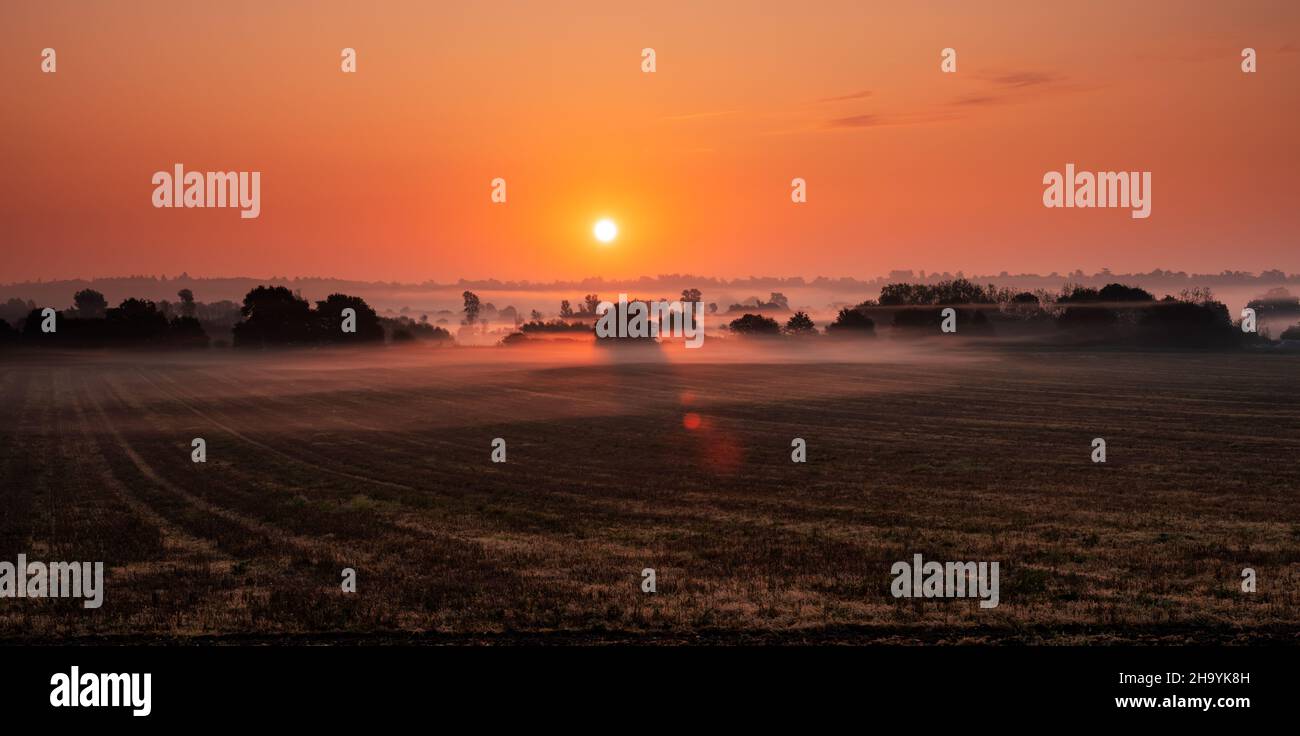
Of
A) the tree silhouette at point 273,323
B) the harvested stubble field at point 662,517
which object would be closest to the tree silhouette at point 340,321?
the tree silhouette at point 273,323

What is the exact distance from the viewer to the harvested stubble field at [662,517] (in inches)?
762

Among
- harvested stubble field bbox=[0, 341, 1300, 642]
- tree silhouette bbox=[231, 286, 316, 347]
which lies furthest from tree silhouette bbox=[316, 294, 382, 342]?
harvested stubble field bbox=[0, 341, 1300, 642]

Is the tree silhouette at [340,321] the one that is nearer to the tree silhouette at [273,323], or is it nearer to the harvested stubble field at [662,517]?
the tree silhouette at [273,323]

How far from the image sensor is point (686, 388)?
316ft

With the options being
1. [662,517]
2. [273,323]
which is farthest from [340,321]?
[662,517]

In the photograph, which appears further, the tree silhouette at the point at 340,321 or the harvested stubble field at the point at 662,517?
the tree silhouette at the point at 340,321

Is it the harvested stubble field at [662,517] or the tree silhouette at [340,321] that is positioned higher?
the tree silhouette at [340,321]

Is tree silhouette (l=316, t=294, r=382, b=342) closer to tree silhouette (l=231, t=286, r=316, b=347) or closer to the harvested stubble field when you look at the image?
tree silhouette (l=231, t=286, r=316, b=347)

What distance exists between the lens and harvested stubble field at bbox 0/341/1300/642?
63.5 feet

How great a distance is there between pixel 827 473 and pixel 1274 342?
150 meters

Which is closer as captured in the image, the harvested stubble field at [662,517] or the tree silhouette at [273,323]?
the harvested stubble field at [662,517]

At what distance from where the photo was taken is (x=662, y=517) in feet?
101

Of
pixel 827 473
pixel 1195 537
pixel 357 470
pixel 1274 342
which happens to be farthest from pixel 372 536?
pixel 1274 342
